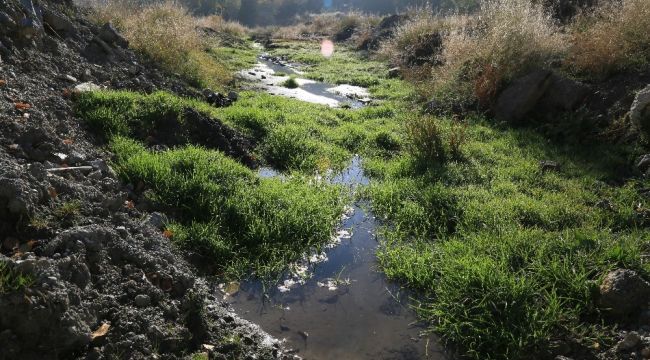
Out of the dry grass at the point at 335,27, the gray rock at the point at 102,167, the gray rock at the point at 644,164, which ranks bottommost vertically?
the dry grass at the point at 335,27

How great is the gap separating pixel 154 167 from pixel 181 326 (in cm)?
246

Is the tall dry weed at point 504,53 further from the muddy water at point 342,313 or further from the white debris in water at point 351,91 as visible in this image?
the muddy water at point 342,313

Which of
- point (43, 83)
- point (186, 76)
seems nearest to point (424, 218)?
point (43, 83)

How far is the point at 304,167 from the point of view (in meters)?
7.21

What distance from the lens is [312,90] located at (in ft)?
44.5

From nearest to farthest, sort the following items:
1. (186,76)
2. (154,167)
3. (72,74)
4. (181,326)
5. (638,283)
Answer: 1. (181,326)
2. (638,283)
3. (154,167)
4. (72,74)
5. (186,76)

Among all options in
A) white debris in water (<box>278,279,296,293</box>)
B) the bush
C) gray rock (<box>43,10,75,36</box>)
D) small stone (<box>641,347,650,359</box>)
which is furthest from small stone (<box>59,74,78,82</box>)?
small stone (<box>641,347,650,359</box>)

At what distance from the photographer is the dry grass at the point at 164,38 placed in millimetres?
10289

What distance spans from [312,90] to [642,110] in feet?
27.4

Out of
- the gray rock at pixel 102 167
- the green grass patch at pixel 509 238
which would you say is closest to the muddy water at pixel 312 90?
the green grass patch at pixel 509 238

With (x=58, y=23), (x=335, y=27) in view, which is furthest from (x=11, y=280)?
(x=335, y=27)

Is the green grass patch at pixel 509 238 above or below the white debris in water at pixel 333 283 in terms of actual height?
above

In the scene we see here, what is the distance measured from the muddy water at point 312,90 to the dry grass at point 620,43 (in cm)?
495

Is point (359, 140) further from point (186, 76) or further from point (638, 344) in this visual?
point (638, 344)
